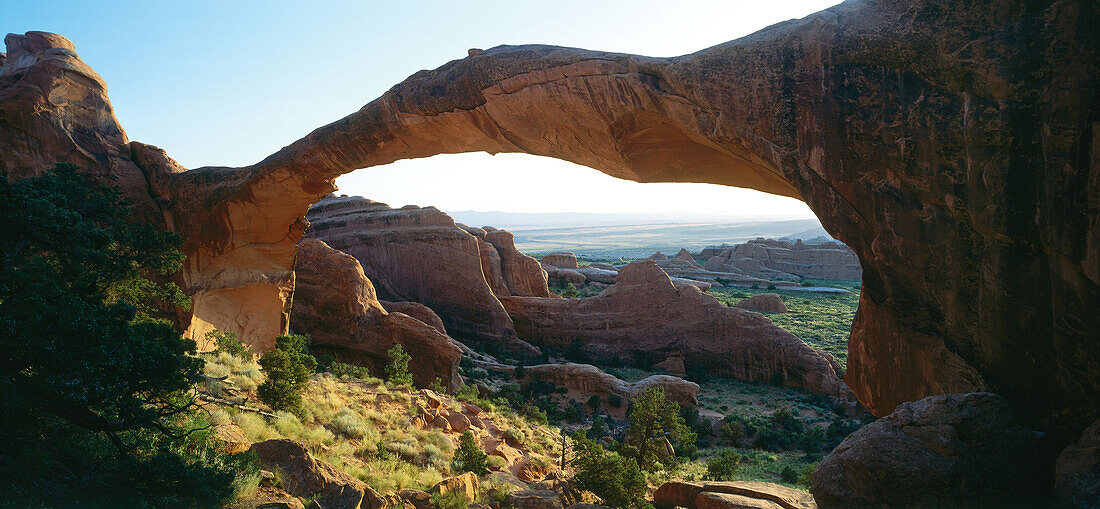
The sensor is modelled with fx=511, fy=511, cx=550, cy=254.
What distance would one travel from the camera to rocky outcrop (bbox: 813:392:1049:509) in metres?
5.23

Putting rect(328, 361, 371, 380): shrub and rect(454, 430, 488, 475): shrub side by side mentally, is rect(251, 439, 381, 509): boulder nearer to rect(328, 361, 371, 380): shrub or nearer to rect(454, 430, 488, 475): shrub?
rect(454, 430, 488, 475): shrub

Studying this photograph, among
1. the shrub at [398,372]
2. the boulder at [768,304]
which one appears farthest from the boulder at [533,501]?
the boulder at [768,304]

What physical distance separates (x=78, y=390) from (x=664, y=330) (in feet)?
107

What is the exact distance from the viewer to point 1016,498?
5.21m

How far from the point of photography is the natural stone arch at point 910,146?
5168mm

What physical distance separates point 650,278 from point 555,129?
2665 cm

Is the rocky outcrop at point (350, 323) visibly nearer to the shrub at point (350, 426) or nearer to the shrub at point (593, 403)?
the shrub at point (593, 403)

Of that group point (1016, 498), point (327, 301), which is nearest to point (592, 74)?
point (1016, 498)

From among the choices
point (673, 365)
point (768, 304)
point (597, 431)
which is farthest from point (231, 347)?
point (768, 304)

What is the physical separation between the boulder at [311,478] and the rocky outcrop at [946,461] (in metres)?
5.48

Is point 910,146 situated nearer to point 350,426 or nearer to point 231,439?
point 231,439

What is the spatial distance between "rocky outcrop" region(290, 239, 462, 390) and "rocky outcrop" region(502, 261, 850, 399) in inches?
576

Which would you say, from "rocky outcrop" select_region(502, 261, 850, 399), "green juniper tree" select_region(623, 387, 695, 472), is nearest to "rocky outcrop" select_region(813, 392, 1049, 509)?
"green juniper tree" select_region(623, 387, 695, 472)

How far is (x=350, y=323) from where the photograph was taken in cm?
2202
